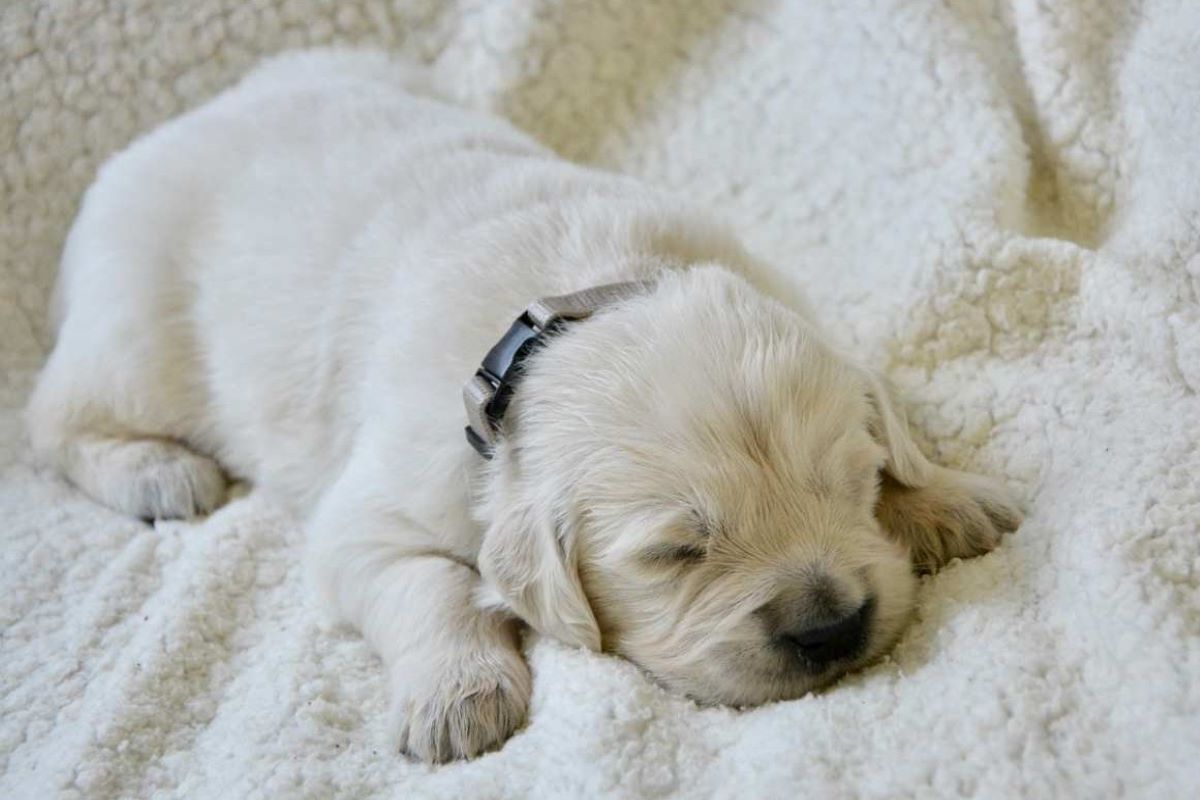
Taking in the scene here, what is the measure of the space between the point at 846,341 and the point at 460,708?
59.4 inches

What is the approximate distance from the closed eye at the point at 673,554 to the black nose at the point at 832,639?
0.21m

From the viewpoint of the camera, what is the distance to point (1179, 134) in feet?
9.84

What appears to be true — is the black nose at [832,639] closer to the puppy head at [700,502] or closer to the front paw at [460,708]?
the puppy head at [700,502]

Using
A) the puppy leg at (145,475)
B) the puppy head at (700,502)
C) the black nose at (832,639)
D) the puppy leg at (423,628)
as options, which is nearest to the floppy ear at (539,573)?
the puppy head at (700,502)

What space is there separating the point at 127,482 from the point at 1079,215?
2604mm

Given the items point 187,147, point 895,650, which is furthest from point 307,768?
point 187,147

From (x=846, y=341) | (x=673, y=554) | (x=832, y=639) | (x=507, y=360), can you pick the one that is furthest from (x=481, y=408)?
(x=846, y=341)

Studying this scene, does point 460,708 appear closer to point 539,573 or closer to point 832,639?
point 539,573

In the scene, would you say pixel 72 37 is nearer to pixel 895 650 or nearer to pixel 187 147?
pixel 187 147

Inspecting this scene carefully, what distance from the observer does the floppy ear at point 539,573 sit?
239 centimetres

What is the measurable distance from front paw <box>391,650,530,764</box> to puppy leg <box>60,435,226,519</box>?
1.13 meters

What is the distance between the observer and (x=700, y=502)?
224 centimetres

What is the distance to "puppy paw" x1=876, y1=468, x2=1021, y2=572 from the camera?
2588mm

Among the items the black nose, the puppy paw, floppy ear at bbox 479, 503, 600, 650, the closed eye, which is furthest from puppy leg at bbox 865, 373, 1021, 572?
floppy ear at bbox 479, 503, 600, 650
